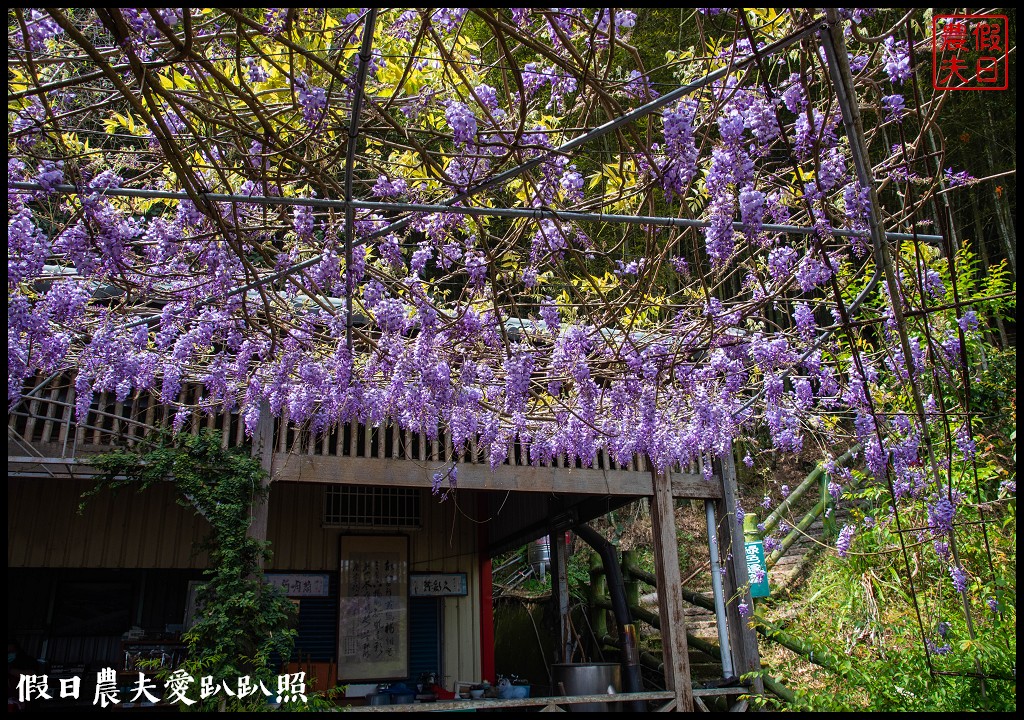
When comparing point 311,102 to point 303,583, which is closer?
point 311,102

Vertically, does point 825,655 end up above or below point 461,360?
below

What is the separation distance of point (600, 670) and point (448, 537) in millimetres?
2298

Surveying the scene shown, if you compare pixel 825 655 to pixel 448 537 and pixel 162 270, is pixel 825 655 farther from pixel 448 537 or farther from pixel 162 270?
pixel 448 537

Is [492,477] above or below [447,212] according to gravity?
below

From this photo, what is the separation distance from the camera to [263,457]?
17.7 ft

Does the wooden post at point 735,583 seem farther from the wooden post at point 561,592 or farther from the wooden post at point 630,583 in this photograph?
the wooden post at point 630,583

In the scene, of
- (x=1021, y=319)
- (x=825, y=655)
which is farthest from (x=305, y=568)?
(x=1021, y=319)

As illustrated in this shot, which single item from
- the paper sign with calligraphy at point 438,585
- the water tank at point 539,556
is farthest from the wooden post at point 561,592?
the water tank at point 539,556

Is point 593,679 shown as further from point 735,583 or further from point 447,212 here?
point 447,212

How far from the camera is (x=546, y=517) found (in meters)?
8.00

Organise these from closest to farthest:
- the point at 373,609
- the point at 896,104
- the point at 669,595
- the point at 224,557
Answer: the point at 896,104 → the point at 224,557 → the point at 669,595 → the point at 373,609

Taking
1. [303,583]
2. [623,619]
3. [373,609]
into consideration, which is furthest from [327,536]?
[623,619]

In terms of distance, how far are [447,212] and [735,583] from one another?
5.21m

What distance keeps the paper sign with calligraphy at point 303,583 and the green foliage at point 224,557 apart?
2022 millimetres
